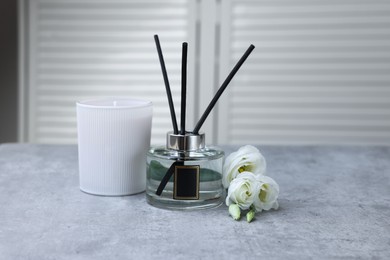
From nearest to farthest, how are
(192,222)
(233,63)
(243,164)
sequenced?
1. (192,222)
2. (243,164)
3. (233,63)

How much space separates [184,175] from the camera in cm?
86

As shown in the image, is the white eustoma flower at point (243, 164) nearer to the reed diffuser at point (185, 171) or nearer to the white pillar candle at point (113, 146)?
the reed diffuser at point (185, 171)

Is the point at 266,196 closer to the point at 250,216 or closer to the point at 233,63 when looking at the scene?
the point at 250,216

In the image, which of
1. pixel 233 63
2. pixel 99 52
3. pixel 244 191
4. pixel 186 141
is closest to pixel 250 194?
pixel 244 191

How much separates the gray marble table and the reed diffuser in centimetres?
2

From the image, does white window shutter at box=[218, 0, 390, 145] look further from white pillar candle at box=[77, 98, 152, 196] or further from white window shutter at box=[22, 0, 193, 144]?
white pillar candle at box=[77, 98, 152, 196]

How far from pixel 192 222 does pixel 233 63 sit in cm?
167

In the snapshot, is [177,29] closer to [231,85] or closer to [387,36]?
[231,85]

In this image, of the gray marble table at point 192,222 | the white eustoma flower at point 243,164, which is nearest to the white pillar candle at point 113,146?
the gray marble table at point 192,222

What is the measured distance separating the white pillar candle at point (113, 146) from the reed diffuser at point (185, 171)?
0.19 ft

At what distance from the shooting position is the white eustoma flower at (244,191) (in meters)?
0.85

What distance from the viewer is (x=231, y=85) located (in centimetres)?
245

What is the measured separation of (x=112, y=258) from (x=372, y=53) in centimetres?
203

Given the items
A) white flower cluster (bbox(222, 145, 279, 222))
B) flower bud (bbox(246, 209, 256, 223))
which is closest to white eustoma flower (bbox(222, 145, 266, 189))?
white flower cluster (bbox(222, 145, 279, 222))
